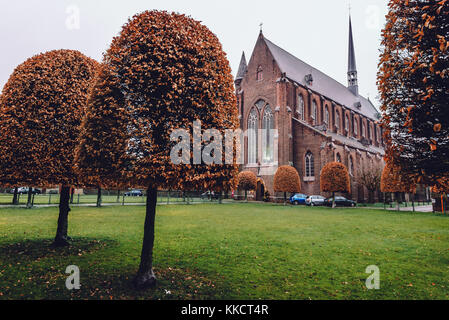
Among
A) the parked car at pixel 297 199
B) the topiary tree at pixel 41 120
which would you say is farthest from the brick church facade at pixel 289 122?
the topiary tree at pixel 41 120

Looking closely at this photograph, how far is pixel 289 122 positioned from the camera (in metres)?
38.3

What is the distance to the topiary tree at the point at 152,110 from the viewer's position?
464 cm

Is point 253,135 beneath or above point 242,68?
beneath

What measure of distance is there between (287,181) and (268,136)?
10247 millimetres

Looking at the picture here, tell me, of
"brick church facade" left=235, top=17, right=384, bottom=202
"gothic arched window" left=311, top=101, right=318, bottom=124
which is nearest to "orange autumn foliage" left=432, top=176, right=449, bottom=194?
"brick church facade" left=235, top=17, right=384, bottom=202

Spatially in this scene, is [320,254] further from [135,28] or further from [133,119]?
[135,28]

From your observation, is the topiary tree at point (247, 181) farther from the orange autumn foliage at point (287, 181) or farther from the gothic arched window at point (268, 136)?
the orange autumn foliage at point (287, 181)

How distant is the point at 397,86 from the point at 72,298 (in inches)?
355

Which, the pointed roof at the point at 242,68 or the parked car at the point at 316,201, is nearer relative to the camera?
the parked car at the point at 316,201

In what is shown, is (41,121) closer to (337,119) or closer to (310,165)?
(310,165)

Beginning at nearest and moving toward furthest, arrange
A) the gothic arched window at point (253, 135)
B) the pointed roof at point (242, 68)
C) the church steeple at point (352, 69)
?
the gothic arched window at point (253, 135) < the pointed roof at point (242, 68) < the church steeple at point (352, 69)

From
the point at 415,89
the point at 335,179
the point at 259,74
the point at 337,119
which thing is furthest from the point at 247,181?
the point at 415,89

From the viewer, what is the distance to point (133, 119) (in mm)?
4707

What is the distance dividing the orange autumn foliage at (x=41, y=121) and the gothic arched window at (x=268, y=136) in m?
33.6
